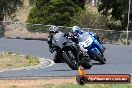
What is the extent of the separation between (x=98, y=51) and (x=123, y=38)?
66.1ft

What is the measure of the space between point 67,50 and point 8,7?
37.5 metres

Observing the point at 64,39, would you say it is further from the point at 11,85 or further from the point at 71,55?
the point at 11,85

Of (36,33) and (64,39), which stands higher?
(64,39)

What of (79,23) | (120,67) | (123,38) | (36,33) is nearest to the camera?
(120,67)

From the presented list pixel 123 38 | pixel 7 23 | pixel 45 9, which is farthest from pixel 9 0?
pixel 123 38

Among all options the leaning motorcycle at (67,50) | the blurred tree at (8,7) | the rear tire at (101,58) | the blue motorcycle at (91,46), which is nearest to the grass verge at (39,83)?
the leaning motorcycle at (67,50)

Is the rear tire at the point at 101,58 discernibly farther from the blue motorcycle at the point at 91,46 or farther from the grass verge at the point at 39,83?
the grass verge at the point at 39,83

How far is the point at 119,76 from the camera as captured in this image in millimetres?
10602

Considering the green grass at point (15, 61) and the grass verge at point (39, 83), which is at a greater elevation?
the grass verge at point (39, 83)

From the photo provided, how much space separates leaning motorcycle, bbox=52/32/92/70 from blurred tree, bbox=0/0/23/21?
117ft

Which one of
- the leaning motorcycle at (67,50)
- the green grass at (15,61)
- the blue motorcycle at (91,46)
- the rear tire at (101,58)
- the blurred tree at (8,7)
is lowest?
the blurred tree at (8,7)

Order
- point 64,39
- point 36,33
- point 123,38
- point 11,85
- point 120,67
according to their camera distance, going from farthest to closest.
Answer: point 36,33, point 123,38, point 120,67, point 64,39, point 11,85

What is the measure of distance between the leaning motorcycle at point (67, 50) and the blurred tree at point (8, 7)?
3563 centimetres

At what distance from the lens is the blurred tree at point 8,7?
53.6m
